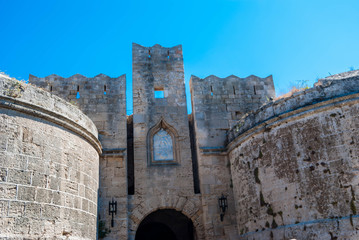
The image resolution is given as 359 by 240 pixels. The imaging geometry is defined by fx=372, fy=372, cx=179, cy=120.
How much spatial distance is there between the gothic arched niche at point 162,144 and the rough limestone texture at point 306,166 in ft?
8.60

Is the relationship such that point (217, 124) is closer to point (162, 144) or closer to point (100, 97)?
point (162, 144)

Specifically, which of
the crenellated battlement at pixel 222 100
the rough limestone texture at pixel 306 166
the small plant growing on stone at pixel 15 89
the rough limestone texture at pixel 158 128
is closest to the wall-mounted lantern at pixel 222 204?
the rough limestone texture at pixel 158 128

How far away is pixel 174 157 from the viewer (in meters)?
11.8

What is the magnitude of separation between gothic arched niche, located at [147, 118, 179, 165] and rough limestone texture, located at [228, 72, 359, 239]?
262cm

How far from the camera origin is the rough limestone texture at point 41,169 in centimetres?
635

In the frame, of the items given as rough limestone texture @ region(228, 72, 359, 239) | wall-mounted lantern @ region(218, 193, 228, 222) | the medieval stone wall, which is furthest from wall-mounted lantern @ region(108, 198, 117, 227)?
rough limestone texture @ region(228, 72, 359, 239)

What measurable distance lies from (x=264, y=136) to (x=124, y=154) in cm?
425

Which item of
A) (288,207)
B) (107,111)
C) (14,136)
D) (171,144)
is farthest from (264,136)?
(14,136)

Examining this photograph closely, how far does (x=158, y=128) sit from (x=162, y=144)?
0.55 m

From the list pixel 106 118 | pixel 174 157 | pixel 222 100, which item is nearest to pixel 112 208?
pixel 174 157

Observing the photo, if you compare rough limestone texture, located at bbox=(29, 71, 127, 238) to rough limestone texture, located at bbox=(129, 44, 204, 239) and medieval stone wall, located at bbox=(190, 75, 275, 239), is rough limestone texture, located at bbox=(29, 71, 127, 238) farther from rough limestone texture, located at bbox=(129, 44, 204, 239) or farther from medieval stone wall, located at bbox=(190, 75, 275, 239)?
medieval stone wall, located at bbox=(190, 75, 275, 239)

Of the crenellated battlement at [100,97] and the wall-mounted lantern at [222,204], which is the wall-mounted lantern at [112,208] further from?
the wall-mounted lantern at [222,204]

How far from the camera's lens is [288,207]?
8781mm

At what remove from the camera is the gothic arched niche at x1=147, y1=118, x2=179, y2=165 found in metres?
11.6
